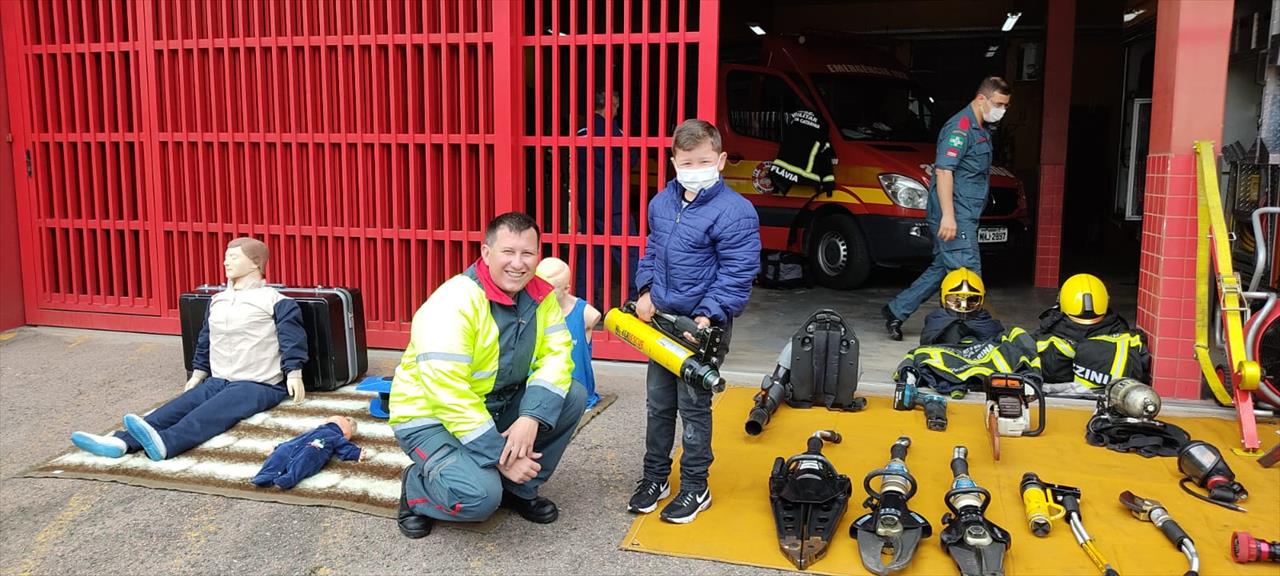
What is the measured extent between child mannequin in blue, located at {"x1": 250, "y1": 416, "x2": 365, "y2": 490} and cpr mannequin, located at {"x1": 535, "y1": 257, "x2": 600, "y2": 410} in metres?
1.21

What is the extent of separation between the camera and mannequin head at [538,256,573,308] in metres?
5.16

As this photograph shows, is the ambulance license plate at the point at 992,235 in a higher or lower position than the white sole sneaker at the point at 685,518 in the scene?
higher

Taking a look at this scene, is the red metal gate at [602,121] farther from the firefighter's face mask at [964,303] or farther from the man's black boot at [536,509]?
the man's black boot at [536,509]

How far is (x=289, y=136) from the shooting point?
7203mm

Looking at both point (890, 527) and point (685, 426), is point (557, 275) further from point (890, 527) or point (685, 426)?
point (890, 527)

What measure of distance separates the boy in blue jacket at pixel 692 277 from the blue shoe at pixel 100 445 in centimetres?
265

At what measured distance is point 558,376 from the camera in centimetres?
395

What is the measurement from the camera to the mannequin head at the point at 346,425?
16.5 feet

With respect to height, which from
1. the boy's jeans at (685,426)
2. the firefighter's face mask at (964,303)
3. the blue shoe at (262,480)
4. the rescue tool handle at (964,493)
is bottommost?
the blue shoe at (262,480)

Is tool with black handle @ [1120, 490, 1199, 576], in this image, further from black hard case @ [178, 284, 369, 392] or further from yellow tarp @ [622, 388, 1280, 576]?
black hard case @ [178, 284, 369, 392]

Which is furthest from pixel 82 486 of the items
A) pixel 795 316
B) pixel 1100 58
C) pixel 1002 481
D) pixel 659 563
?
pixel 1100 58

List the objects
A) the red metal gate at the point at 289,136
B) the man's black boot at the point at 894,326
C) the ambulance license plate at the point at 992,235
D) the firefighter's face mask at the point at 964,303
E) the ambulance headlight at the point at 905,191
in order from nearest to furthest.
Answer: the firefighter's face mask at the point at 964,303 → the red metal gate at the point at 289,136 → the man's black boot at the point at 894,326 → the ambulance headlight at the point at 905,191 → the ambulance license plate at the point at 992,235

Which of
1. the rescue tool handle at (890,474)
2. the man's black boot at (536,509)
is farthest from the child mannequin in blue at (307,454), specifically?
the rescue tool handle at (890,474)

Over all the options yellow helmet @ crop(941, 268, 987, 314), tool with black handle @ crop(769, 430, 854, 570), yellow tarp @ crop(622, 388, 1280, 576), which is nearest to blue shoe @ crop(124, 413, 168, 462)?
yellow tarp @ crop(622, 388, 1280, 576)
